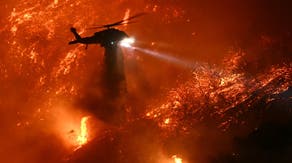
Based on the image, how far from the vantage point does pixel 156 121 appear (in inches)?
842

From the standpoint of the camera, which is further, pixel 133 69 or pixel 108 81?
pixel 108 81

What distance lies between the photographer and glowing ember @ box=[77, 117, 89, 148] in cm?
2228

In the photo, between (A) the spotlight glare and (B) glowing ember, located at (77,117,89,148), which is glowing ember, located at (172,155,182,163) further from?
(A) the spotlight glare

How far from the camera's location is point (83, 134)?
22.6 meters

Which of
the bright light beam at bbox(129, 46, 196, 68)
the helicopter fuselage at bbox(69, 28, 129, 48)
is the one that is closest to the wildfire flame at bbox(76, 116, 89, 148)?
the helicopter fuselage at bbox(69, 28, 129, 48)

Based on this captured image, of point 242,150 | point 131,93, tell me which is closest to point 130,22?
point 131,93

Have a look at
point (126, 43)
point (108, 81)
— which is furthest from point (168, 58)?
point (108, 81)

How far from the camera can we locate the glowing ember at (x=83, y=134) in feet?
73.1

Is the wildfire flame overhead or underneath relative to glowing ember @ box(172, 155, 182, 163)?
overhead

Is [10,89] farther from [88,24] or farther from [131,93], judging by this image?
[131,93]

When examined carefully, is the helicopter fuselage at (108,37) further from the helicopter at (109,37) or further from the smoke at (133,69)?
the smoke at (133,69)

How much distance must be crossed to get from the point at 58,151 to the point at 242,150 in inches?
392

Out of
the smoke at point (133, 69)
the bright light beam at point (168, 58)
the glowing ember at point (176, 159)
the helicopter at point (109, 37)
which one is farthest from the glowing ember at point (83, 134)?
the glowing ember at point (176, 159)

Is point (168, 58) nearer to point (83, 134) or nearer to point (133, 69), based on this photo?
point (133, 69)
